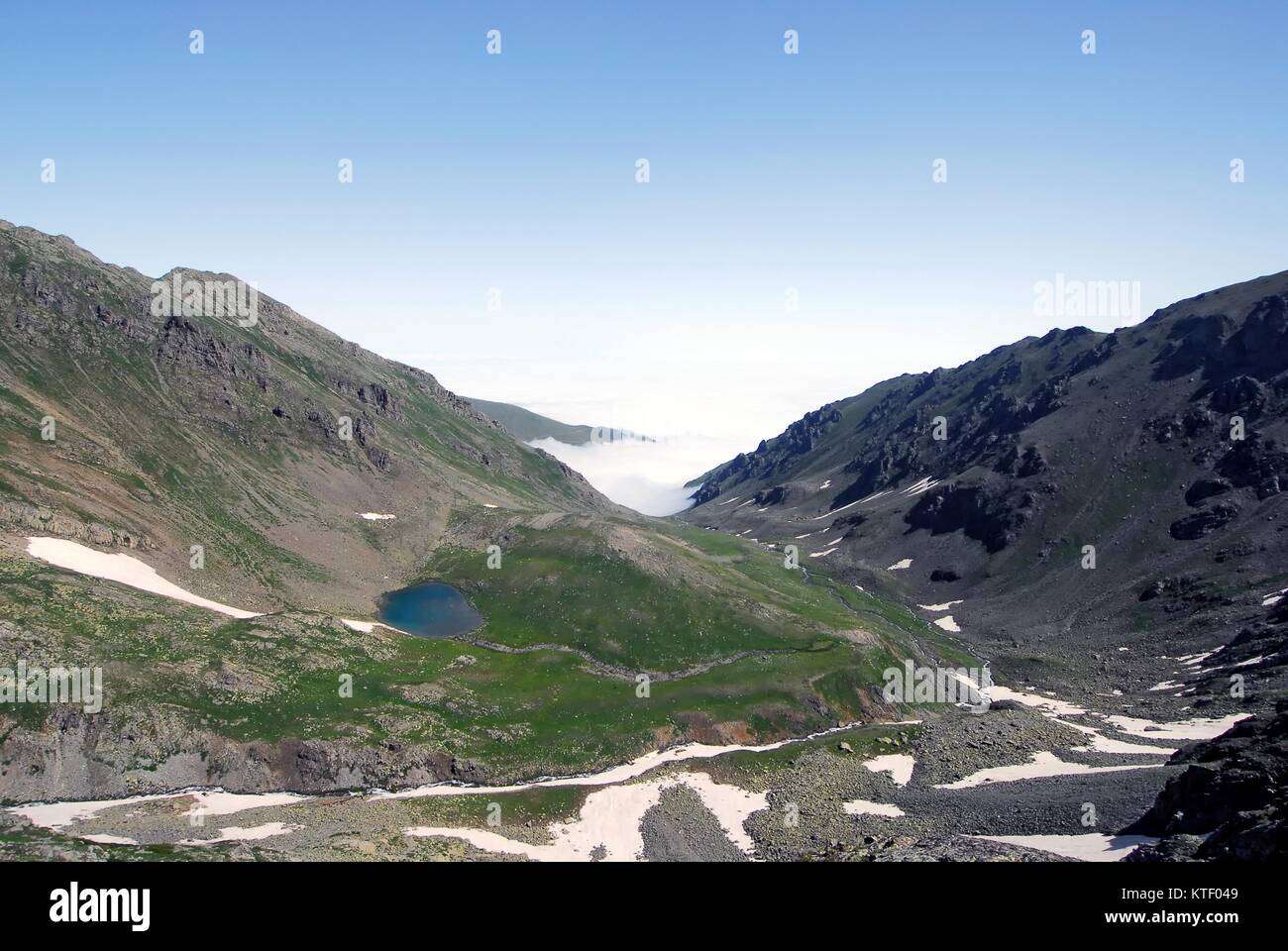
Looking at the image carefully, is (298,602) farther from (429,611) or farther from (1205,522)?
(1205,522)

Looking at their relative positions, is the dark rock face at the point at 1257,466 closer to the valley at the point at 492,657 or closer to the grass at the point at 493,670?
the valley at the point at 492,657

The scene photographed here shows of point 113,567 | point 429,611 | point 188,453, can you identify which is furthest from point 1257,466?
point 188,453

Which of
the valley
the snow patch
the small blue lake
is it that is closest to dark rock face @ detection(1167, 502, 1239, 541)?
the valley

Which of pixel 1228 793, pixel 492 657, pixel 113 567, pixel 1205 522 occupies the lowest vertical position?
pixel 1228 793

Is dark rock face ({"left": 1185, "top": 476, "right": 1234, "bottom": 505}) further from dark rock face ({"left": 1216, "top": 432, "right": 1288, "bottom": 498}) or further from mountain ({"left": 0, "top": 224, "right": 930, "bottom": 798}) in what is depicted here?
mountain ({"left": 0, "top": 224, "right": 930, "bottom": 798})

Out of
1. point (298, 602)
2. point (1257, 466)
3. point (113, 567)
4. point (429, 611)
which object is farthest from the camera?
point (1257, 466)

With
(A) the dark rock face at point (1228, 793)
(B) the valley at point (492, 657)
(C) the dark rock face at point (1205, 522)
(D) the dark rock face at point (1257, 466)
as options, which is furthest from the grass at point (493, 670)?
(D) the dark rock face at point (1257, 466)
